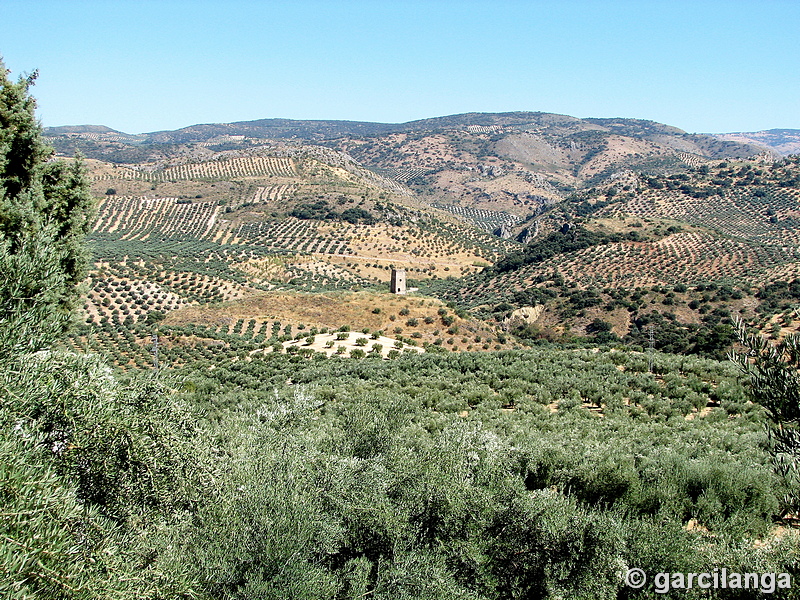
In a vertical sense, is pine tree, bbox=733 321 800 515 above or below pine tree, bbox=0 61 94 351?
below

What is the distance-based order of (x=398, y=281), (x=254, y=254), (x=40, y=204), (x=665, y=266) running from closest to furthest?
(x=40, y=204) → (x=398, y=281) → (x=665, y=266) → (x=254, y=254)

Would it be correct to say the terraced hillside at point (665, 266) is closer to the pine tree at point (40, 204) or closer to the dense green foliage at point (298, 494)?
the dense green foliage at point (298, 494)

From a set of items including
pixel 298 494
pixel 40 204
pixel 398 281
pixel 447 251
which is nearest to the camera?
pixel 298 494

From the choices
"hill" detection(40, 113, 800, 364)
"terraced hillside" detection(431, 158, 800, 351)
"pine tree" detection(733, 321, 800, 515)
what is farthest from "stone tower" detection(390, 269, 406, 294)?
"pine tree" detection(733, 321, 800, 515)

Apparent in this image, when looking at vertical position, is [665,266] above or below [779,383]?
below

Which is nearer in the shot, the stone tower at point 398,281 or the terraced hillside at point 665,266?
the terraced hillside at point 665,266

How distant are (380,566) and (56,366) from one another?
200 inches

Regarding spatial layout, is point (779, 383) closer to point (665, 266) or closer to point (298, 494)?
point (298, 494)

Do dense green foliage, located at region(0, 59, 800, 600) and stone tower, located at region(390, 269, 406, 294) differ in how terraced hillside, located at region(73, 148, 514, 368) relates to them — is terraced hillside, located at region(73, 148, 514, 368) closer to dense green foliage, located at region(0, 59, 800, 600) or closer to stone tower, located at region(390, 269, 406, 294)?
stone tower, located at region(390, 269, 406, 294)

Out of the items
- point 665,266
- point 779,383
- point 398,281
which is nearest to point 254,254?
point 398,281

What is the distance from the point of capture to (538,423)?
49.2 feet

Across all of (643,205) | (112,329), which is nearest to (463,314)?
(112,329)

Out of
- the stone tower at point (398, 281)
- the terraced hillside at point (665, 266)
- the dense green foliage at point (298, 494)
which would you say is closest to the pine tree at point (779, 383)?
the dense green foliage at point (298, 494)

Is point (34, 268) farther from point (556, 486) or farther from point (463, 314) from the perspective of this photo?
point (463, 314)
